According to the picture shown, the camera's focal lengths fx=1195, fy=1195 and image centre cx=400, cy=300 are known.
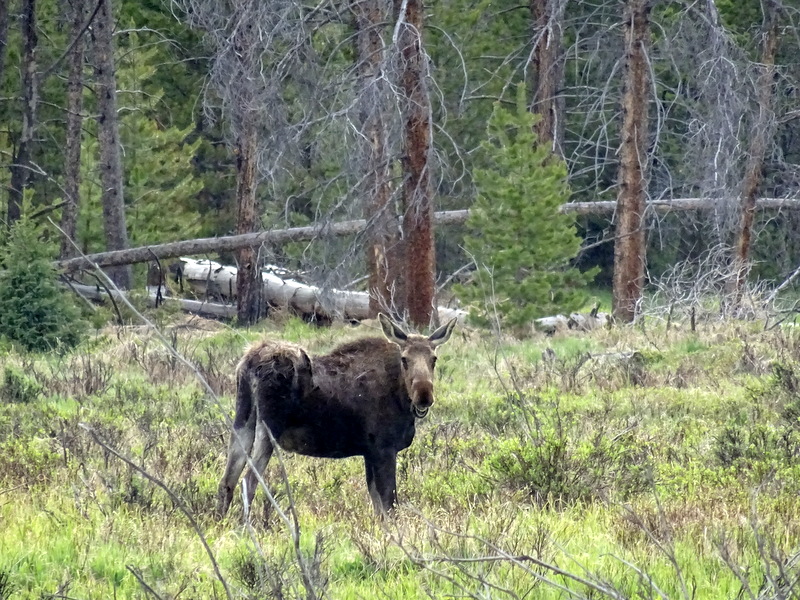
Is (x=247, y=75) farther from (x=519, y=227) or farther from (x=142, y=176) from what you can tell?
(x=142, y=176)

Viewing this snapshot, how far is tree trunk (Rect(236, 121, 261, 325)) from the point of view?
2378cm

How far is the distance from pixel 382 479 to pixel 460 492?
555 mm

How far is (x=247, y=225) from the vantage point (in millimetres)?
24266

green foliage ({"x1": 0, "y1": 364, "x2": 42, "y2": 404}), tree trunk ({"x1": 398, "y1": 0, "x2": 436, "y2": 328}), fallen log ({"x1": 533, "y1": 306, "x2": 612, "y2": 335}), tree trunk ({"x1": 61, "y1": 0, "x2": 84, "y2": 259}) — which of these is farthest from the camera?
tree trunk ({"x1": 61, "y1": 0, "x2": 84, "y2": 259})

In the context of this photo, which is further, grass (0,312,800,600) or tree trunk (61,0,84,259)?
tree trunk (61,0,84,259)

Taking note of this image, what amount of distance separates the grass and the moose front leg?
0.46ft

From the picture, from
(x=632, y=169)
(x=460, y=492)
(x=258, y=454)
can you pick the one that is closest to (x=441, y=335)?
(x=460, y=492)

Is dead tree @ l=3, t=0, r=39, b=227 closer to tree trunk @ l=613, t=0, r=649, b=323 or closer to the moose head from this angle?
tree trunk @ l=613, t=0, r=649, b=323

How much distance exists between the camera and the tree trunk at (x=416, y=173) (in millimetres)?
17031

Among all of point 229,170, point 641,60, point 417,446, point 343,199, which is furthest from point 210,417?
point 229,170

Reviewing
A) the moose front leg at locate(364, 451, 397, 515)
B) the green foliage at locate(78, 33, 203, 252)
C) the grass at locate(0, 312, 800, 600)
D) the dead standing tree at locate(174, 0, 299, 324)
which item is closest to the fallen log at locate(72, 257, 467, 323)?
the dead standing tree at locate(174, 0, 299, 324)

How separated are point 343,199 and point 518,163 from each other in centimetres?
287

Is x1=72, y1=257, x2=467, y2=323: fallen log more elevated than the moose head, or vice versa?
the moose head

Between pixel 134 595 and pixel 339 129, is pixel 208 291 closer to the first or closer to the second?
pixel 339 129
